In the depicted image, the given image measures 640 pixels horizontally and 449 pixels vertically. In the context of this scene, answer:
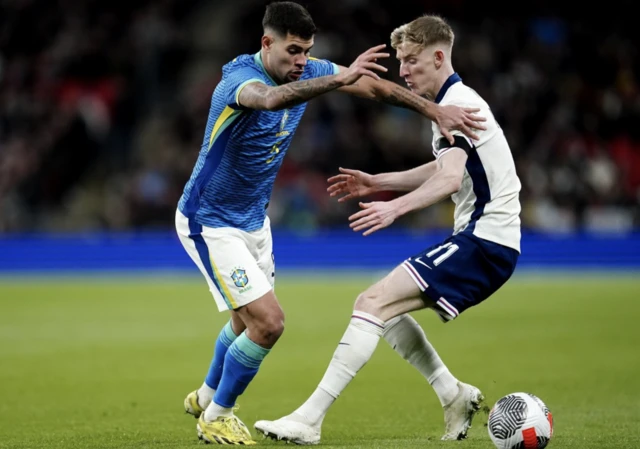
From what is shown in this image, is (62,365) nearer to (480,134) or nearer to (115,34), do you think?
(480,134)

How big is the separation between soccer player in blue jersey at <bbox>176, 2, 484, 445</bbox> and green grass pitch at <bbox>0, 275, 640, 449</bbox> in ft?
1.57

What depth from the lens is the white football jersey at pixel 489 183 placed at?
6148 millimetres

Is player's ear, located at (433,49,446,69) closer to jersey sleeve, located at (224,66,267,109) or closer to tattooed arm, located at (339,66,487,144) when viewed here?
tattooed arm, located at (339,66,487,144)

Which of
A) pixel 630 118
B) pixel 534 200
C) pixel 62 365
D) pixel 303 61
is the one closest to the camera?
pixel 303 61

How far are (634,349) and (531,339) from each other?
4.25ft

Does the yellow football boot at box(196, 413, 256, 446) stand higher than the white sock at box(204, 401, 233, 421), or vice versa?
the white sock at box(204, 401, 233, 421)

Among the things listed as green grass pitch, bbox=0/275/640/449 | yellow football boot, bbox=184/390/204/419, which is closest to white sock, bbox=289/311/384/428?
green grass pitch, bbox=0/275/640/449

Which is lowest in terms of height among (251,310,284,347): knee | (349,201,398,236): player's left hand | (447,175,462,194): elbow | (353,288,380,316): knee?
(251,310,284,347): knee

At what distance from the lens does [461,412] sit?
6.44 m

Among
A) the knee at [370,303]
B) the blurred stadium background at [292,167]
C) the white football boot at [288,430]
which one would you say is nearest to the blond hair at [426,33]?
the knee at [370,303]

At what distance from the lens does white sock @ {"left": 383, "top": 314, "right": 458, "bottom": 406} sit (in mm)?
6539

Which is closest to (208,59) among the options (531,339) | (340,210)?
Answer: (340,210)

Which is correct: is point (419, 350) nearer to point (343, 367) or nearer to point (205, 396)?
point (343, 367)

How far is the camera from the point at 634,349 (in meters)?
10.9
